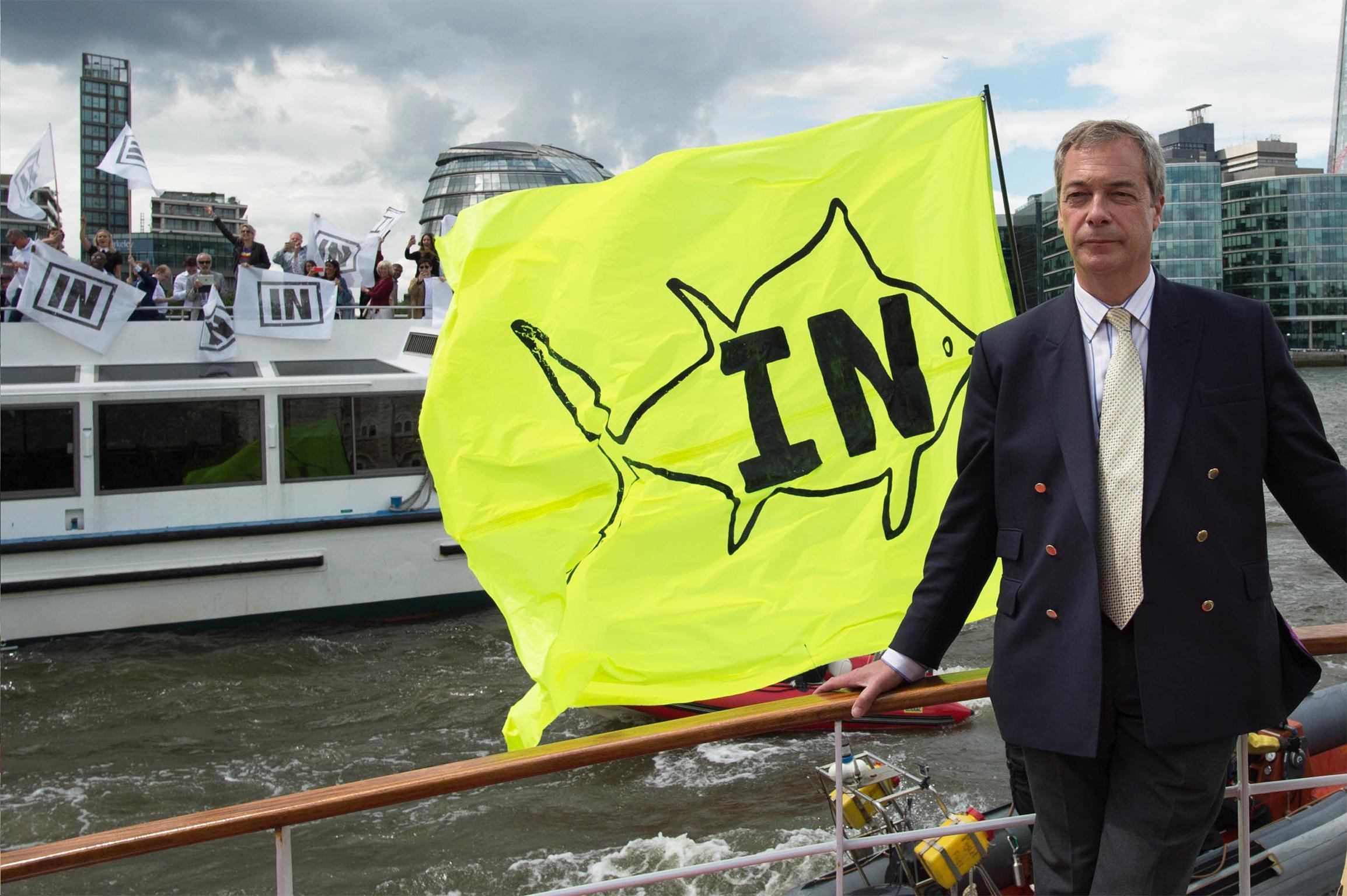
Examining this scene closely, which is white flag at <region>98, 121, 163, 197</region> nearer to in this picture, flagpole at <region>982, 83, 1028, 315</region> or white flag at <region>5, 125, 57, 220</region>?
white flag at <region>5, 125, 57, 220</region>

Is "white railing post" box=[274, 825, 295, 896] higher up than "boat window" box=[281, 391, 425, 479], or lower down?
lower down

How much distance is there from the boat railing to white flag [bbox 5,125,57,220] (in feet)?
36.9

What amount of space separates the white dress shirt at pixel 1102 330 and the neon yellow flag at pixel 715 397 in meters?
1.28

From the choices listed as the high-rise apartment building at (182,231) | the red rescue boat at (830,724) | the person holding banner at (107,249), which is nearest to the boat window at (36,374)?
the person holding banner at (107,249)

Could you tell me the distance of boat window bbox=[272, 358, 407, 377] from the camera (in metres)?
12.4

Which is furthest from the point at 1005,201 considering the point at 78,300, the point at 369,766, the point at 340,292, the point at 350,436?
the point at 340,292

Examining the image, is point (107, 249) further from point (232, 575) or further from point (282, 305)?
point (232, 575)

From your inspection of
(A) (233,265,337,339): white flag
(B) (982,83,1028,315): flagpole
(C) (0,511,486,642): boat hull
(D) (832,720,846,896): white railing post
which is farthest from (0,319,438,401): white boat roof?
(D) (832,720,846,896): white railing post

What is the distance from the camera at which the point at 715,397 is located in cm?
330

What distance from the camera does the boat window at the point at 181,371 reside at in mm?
11781

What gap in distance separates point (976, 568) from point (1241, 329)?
2.13ft

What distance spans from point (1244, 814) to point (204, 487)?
440 inches

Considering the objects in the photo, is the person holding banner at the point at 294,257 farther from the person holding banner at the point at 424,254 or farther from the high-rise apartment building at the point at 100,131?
the high-rise apartment building at the point at 100,131

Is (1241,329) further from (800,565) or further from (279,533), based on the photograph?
(279,533)
